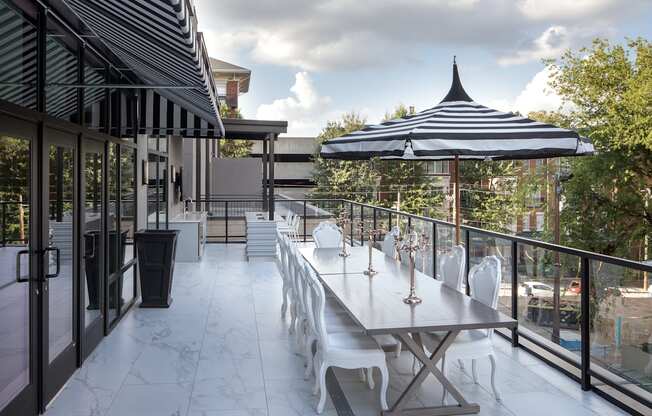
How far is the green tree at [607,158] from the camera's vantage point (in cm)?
1717

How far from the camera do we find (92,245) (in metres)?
4.78

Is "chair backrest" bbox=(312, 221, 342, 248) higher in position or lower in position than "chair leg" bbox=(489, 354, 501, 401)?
higher

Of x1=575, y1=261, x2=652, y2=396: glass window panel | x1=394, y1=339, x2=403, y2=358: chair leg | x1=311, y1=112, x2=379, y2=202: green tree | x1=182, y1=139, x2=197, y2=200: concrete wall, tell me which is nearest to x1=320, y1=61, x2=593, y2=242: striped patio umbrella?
x1=575, y1=261, x2=652, y2=396: glass window panel

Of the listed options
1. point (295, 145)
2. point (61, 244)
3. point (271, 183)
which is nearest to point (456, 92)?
point (61, 244)

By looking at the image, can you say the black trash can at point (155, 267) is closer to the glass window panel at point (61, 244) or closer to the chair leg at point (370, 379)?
the glass window panel at point (61, 244)

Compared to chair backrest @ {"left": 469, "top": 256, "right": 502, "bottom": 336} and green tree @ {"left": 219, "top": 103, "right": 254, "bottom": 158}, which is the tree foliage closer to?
green tree @ {"left": 219, "top": 103, "right": 254, "bottom": 158}

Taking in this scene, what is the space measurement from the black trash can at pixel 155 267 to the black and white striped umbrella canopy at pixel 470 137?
2852 mm

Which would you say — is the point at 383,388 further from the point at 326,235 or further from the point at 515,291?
the point at 326,235

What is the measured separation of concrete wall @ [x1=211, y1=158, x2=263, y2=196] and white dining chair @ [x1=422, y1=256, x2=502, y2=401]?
51.2 feet

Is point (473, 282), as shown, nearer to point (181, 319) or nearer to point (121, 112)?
point (181, 319)

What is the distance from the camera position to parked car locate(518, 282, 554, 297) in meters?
5.00

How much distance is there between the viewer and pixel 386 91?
4950 cm

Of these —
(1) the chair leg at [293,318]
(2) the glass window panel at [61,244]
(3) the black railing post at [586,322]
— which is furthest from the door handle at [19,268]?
(3) the black railing post at [586,322]

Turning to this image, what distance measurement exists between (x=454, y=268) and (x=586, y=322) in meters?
1.08
